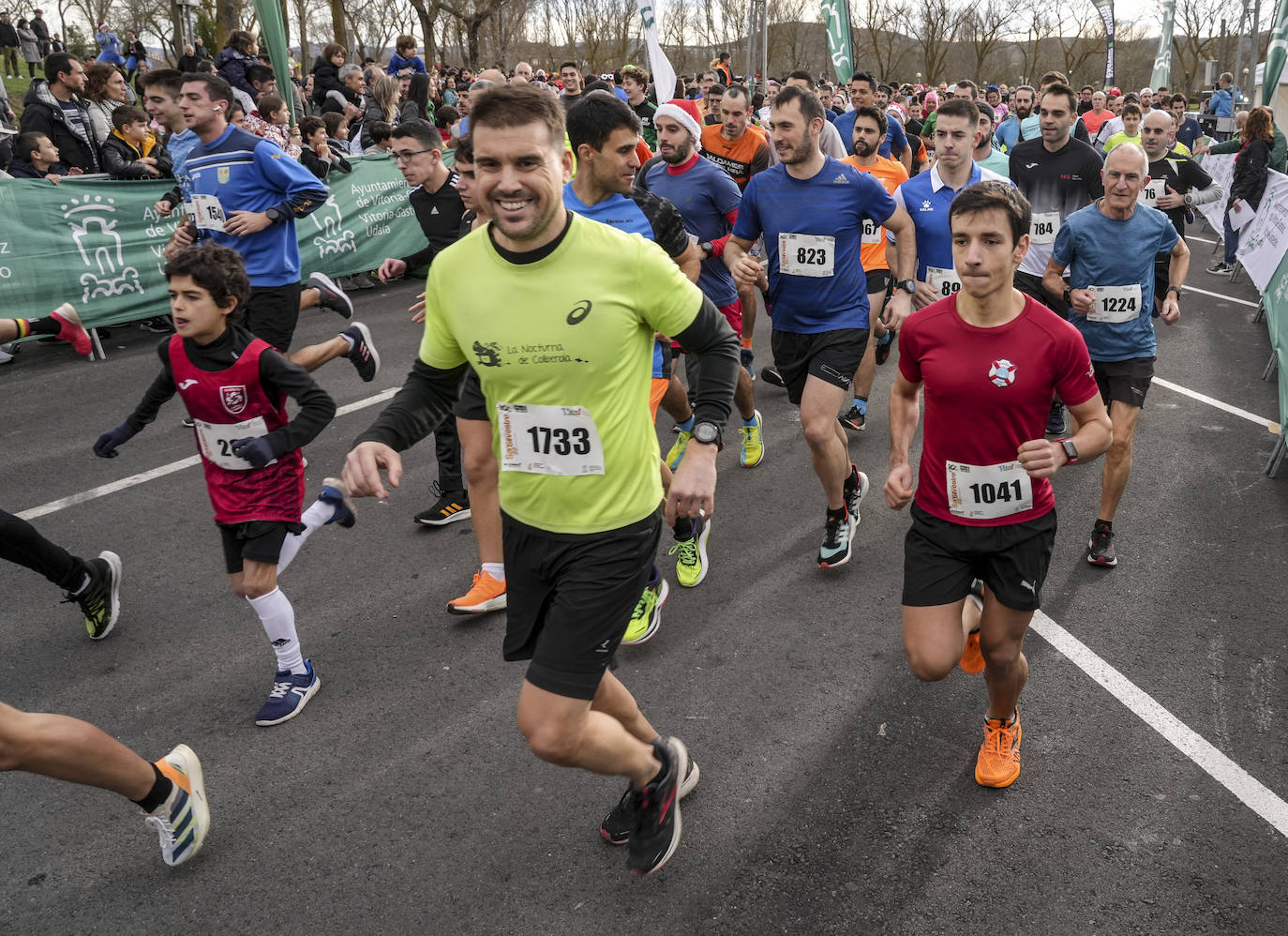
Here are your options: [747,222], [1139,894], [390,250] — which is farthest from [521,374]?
[390,250]

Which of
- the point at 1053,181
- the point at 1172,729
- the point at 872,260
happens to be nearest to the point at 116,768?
the point at 1172,729

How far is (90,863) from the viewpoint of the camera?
3.08 metres

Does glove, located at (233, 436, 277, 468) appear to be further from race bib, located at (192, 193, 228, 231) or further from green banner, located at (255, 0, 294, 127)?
green banner, located at (255, 0, 294, 127)

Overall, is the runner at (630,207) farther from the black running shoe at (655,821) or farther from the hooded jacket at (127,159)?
the hooded jacket at (127,159)

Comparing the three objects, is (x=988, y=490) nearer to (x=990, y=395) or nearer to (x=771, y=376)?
(x=990, y=395)

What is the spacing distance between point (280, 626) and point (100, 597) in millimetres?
1151

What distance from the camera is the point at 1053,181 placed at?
6.62 meters

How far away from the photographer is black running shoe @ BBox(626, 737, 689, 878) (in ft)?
9.41

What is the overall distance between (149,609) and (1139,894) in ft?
13.7

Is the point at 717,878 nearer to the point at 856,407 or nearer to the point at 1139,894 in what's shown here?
the point at 1139,894

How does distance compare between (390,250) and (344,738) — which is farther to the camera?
(390,250)

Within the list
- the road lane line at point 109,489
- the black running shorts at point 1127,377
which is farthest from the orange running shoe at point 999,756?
the road lane line at point 109,489

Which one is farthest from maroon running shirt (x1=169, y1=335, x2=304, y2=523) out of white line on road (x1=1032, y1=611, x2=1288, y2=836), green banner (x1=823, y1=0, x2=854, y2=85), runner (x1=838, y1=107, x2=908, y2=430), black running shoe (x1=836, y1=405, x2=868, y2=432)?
green banner (x1=823, y1=0, x2=854, y2=85)

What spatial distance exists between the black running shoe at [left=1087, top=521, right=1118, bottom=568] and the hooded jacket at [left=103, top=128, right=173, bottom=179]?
347 inches
